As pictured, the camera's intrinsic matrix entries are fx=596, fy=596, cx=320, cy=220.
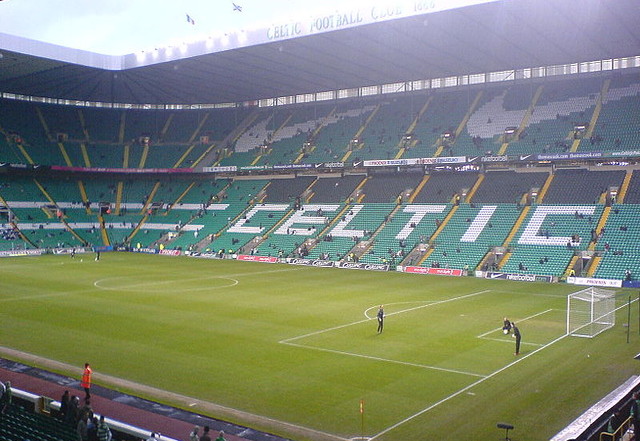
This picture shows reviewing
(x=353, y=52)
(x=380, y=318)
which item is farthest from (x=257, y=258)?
(x=380, y=318)

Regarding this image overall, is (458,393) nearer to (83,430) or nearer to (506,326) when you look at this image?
(506,326)

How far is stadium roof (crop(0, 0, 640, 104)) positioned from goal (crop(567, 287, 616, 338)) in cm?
1963

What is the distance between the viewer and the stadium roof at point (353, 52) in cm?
4147

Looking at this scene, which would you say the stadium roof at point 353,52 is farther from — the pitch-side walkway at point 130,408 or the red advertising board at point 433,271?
the pitch-side walkway at point 130,408

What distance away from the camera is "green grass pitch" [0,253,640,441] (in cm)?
1652

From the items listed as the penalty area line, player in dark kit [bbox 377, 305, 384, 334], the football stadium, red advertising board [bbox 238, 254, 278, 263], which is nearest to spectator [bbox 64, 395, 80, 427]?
the football stadium

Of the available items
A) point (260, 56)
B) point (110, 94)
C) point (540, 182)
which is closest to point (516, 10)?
point (540, 182)

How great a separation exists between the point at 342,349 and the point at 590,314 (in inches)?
516

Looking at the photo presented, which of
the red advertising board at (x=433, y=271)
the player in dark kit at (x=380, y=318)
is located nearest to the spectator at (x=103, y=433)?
the player in dark kit at (x=380, y=318)

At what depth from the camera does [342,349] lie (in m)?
23.2

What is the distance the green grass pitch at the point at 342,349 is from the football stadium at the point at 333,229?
0.14m

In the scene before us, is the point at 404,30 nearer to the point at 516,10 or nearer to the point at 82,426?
the point at 516,10

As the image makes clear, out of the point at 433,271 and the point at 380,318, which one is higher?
the point at 433,271

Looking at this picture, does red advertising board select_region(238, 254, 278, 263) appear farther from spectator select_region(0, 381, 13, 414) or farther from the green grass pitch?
spectator select_region(0, 381, 13, 414)
